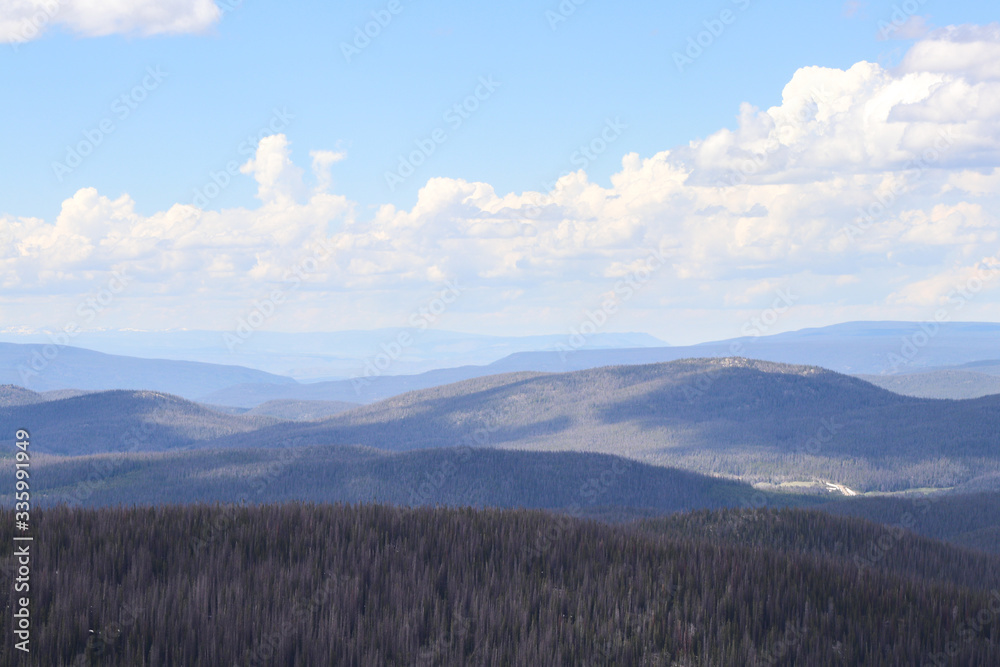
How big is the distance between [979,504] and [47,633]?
101 meters

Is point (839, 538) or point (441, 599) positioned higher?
point (441, 599)

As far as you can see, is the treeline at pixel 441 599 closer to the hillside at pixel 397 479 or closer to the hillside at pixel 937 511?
the hillside at pixel 937 511

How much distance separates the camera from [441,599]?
11258 millimetres

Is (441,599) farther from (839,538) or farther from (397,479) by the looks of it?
(397,479)

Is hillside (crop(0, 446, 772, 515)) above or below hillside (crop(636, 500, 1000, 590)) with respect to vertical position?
below

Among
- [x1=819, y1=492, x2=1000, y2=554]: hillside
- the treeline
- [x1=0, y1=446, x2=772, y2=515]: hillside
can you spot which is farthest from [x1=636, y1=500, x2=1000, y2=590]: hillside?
[x1=0, y1=446, x2=772, y2=515]: hillside

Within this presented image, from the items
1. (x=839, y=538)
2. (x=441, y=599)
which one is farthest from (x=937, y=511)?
(x=441, y=599)

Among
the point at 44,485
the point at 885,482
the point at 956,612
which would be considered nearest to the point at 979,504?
the point at 956,612

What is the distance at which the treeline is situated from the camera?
9.38m

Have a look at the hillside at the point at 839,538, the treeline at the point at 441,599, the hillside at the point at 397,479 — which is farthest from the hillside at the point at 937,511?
the treeline at the point at 441,599

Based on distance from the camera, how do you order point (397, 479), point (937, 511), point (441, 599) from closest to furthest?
1. point (441, 599)
2. point (937, 511)
3. point (397, 479)

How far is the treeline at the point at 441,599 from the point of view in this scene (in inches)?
369

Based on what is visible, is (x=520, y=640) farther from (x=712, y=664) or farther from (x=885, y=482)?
(x=885, y=482)

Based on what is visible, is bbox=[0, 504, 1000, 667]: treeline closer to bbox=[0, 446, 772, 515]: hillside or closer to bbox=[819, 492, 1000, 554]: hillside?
bbox=[819, 492, 1000, 554]: hillside
